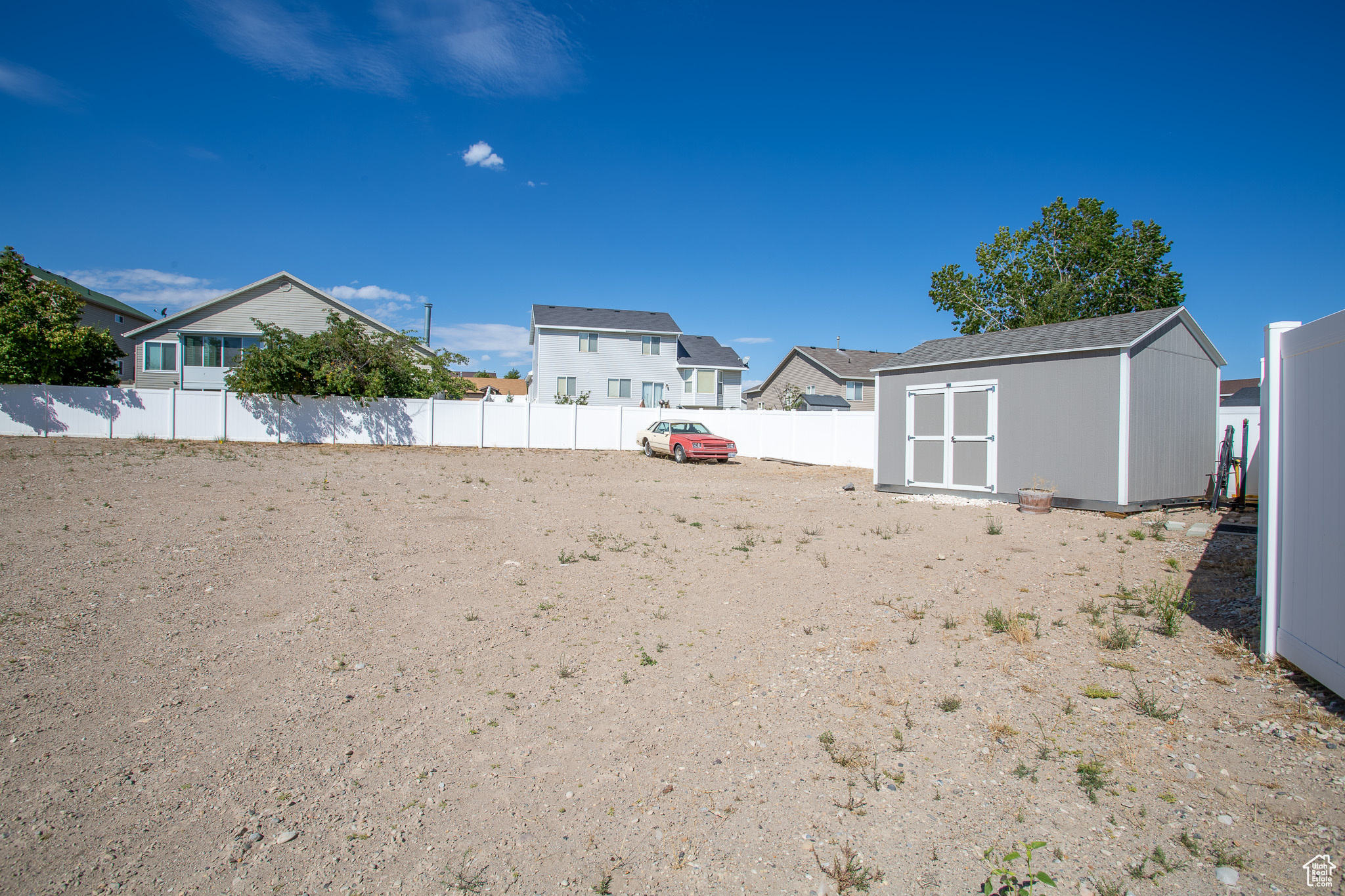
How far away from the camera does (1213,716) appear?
12.1ft

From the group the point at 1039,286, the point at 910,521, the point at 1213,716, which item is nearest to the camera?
the point at 1213,716

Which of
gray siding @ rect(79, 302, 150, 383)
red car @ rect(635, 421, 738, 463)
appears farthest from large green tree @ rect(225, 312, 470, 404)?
gray siding @ rect(79, 302, 150, 383)

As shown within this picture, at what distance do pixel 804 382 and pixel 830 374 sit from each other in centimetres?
313

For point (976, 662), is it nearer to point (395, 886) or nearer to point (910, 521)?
point (395, 886)

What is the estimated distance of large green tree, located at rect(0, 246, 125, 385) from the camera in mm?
20938

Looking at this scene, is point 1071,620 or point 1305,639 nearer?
point 1305,639

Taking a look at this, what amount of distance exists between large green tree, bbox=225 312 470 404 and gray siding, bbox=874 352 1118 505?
1878cm

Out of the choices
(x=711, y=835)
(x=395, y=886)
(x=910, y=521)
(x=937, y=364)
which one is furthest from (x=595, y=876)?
(x=937, y=364)

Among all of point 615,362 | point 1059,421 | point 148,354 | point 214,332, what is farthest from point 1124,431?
point 148,354

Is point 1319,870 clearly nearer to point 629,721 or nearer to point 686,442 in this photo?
point 629,721

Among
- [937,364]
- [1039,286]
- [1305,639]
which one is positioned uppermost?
[1039,286]

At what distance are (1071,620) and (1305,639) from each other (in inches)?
61.5

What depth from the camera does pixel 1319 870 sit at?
2477 millimetres

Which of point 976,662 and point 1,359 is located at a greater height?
point 1,359
